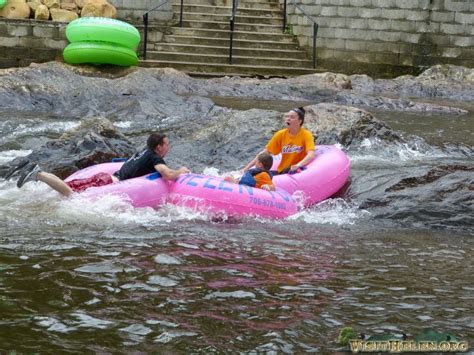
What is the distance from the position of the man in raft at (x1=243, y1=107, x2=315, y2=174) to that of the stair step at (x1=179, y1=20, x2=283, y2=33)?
37.3ft

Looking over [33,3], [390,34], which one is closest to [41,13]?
[33,3]

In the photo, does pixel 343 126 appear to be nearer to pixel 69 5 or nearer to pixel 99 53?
pixel 99 53

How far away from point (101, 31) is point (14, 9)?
10.5 ft

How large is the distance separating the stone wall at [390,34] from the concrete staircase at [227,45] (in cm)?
76

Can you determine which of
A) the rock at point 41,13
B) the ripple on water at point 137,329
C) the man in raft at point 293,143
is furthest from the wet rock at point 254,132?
the rock at point 41,13

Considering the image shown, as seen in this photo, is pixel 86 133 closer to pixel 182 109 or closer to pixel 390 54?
pixel 182 109

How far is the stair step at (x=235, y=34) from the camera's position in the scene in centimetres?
1945

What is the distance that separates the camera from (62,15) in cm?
1898

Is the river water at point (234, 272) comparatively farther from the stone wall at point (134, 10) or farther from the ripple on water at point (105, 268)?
the stone wall at point (134, 10)

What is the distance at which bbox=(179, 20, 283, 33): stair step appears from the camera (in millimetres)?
19766

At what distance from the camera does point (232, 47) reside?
62.6 feet

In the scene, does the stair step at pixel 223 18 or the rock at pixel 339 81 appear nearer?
the rock at pixel 339 81

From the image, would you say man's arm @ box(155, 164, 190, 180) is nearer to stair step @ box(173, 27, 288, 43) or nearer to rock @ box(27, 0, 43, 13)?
stair step @ box(173, 27, 288, 43)

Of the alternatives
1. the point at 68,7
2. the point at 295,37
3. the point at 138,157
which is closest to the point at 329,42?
the point at 295,37
